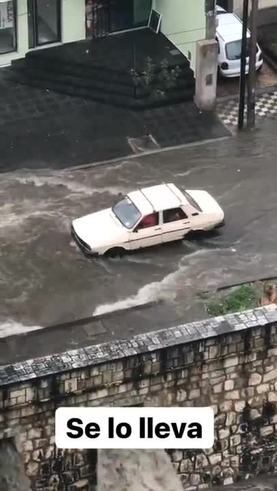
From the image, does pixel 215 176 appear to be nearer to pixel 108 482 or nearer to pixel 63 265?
pixel 63 265

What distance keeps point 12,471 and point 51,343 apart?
5687mm

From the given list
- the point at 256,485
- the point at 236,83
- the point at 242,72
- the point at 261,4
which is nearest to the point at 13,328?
the point at 256,485

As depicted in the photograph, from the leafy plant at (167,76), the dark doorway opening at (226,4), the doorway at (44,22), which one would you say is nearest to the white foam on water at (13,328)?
the leafy plant at (167,76)

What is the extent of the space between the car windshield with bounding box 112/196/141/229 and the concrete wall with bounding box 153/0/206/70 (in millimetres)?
6335

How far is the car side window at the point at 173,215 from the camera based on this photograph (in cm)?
3008

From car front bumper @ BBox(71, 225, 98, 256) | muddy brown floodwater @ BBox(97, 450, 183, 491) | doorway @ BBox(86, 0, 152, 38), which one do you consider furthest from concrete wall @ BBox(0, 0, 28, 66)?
muddy brown floodwater @ BBox(97, 450, 183, 491)

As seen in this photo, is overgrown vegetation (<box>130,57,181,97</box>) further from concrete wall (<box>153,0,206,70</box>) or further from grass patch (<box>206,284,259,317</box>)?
grass patch (<box>206,284,259,317</box>)

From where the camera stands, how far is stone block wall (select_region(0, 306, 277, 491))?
21.2m

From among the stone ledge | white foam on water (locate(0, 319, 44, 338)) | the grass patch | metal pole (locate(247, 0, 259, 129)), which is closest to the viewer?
the stone ledge

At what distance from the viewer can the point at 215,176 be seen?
1307 inches

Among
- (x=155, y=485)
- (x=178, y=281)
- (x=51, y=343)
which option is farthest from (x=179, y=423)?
(x=178, y=281)

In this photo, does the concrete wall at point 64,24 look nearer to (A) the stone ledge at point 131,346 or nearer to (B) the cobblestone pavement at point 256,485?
(A) the stone ledge at point 131,346

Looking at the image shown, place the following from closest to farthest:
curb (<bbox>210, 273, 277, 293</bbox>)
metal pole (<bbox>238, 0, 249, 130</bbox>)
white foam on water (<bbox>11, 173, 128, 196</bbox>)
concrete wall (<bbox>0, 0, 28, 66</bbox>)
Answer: curb (<bbox>210, 273, 277, 293</bbox>), white foam on water (<bbox>11, 173, 128, 196</bbox>), metal pole (<bbox>238, 0, 249, 130</bbox>), concrete wall (<bbox>0, 0, 28, 66</bbox>)

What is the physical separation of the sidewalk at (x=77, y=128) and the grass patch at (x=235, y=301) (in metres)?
6.53
